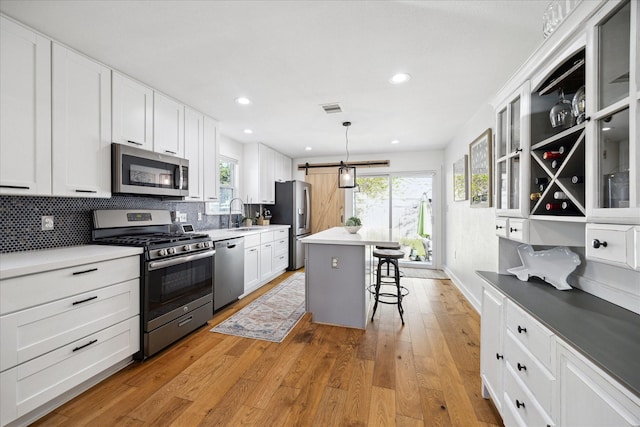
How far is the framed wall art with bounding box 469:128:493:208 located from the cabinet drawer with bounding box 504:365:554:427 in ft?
6.69

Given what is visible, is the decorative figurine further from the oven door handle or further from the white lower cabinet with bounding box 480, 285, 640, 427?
the oven door handle

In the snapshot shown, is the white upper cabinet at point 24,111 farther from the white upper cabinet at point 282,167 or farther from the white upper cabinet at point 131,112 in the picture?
the white upper cabinet at point 282,167

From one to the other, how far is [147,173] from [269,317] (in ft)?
6.69

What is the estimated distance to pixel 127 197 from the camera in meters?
2.71

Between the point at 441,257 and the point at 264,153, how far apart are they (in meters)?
4.21

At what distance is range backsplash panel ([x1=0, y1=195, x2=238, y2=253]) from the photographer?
1900mm

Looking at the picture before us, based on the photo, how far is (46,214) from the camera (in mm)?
2100

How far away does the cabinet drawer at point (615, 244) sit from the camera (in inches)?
33.4

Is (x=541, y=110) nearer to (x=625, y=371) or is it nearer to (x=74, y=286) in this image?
(x=625, y=371)

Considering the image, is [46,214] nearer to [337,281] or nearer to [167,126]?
[167,126]

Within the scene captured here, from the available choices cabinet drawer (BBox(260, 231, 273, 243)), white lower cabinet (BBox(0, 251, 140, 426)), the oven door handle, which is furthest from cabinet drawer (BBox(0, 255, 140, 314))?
cabinet drawer (BBox(260, 231, 273, 243))

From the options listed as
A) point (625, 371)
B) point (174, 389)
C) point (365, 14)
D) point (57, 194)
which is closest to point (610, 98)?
point (625, 371)

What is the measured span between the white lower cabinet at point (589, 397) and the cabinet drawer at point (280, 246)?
13.5 ft

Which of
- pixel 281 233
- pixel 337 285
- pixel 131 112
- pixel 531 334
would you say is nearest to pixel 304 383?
pixel 337 285
